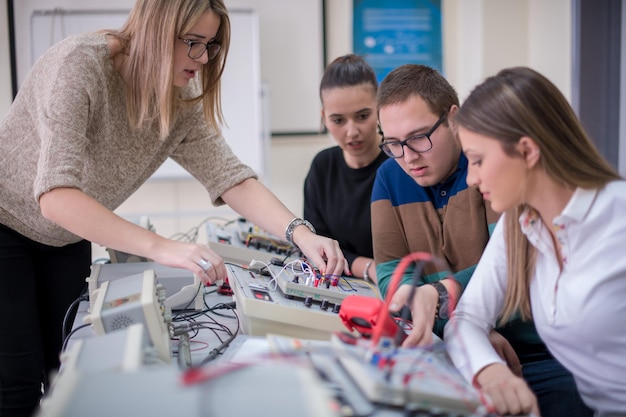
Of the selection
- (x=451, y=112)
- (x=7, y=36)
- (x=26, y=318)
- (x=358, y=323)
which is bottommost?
(x=26, y=318)

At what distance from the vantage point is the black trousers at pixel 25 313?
155cm

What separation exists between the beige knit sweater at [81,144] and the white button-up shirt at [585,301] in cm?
88

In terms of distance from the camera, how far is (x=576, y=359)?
1.14 m

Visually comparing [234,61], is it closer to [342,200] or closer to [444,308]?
[342,200]

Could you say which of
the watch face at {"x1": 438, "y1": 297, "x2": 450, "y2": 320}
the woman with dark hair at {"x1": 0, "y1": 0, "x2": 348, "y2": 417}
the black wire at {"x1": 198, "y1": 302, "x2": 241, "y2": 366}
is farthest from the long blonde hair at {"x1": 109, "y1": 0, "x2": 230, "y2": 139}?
the watch face at {"x1": 438, "y1": 297, "x2": 450, "y2": 320}

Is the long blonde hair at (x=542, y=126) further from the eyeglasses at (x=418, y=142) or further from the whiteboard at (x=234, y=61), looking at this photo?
the whiteboard at (x=234, y=61)

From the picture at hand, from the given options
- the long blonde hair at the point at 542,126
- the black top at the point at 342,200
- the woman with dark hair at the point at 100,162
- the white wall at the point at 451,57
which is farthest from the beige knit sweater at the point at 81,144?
the white wall at the point at 451,57

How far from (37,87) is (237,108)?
2.28 metres

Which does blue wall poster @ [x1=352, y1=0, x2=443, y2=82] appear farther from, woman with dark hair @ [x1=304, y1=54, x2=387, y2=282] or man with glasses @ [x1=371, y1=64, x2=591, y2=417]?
man with glasses @ [x1=371, y1=64, x2=591, y2=417]

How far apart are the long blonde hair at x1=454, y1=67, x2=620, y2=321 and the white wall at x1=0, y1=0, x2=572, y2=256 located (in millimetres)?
2723

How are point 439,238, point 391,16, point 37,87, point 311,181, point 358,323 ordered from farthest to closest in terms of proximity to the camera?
point 391,16 → point 311,181 → point 439,238 → point 37,87 → point 358,323

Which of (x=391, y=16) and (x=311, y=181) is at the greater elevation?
(x=391, y=16)

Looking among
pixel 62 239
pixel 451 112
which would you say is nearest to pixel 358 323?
pixel 451 112

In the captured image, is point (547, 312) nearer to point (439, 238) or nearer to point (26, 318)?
point (439, 238)
